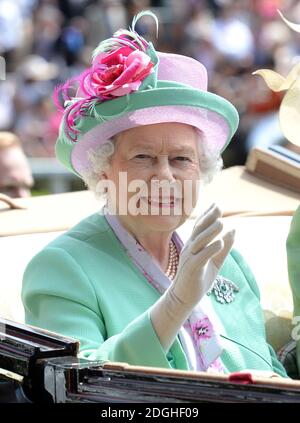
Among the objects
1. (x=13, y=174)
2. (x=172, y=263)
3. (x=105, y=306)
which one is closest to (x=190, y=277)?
(x=105, y=306)

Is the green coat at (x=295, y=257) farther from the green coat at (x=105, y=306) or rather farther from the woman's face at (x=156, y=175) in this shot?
the woman's face at (x=156, y=175)

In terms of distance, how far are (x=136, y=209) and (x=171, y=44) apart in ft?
20.9

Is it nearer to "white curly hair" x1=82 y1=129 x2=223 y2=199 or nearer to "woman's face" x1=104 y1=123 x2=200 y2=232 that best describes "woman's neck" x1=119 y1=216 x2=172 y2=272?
"woman's face" x1=104 y1=123 x2=200 y2=232

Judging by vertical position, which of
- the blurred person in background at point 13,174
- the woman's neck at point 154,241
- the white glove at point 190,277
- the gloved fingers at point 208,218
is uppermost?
the gloved fingers at point 208,218

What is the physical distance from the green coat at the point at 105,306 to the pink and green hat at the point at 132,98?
23 centimetres

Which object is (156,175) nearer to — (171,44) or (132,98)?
(132,98)

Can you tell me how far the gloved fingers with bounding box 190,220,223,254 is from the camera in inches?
91.4

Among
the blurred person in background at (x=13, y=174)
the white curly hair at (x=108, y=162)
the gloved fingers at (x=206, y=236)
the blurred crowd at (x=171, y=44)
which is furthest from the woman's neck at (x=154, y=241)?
the blurred crowd at (x=171, y=44)

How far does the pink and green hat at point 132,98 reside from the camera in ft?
8.83

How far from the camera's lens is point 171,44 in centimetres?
897

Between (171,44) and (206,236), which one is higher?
(206,236)

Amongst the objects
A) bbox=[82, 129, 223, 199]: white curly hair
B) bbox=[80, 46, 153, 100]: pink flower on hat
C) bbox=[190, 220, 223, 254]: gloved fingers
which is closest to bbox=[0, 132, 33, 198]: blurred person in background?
bbox=[82, 129, 223, 199]: white curly hair

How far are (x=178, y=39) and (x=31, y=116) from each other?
4.99 feet

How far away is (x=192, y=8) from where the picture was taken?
9.22 meters
